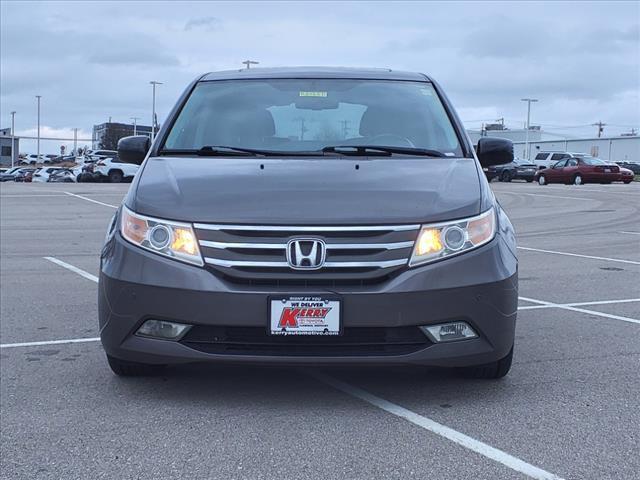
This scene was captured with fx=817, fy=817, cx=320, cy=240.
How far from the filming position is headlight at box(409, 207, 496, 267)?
373cm

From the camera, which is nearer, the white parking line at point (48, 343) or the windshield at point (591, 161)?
the white parking line at point (48, 343)

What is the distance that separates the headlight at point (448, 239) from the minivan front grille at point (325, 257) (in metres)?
0.05

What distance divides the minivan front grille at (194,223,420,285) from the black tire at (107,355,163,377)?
2.95ft

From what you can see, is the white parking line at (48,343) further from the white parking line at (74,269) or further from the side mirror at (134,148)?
the white parking line at (74,269)

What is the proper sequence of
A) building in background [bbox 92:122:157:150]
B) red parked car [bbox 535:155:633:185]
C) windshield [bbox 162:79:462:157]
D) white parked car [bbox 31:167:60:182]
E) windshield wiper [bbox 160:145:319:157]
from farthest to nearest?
1. building in background [bbox 92:122:157:150]
2. white parked car [bbox 31:167:60:182]
3. red parked car [bbox 535:155:633:185]
4. windshield [bbox 162:79:462:157]
5. windshield wiper [bbox 160:145:319:157]

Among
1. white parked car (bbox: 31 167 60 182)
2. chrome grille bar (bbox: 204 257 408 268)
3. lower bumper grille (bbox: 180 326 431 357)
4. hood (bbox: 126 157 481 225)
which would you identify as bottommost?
white parked car (bbox: 31 167 60 182)

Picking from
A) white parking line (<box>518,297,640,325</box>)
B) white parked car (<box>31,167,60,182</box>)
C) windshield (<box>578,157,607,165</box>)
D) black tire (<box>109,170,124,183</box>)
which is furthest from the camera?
white parked car (<box>31,167,60,182</box>)

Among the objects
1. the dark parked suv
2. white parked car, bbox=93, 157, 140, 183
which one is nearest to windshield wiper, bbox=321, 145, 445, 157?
the dark parked suv

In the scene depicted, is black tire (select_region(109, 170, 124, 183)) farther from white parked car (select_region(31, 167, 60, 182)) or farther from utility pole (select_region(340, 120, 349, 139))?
utility pole (select_region(340, 120, 349, 139))

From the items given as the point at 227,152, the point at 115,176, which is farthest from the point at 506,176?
the point at 227,152

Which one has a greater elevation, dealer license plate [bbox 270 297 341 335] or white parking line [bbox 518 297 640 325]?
dealer license plate [bbox 270 297 341 335]

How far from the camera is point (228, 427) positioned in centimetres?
369

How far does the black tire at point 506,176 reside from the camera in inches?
1779

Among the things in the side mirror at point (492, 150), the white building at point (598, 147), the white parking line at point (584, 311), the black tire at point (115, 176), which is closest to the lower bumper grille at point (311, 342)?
the side mirror at point (492, 150)
